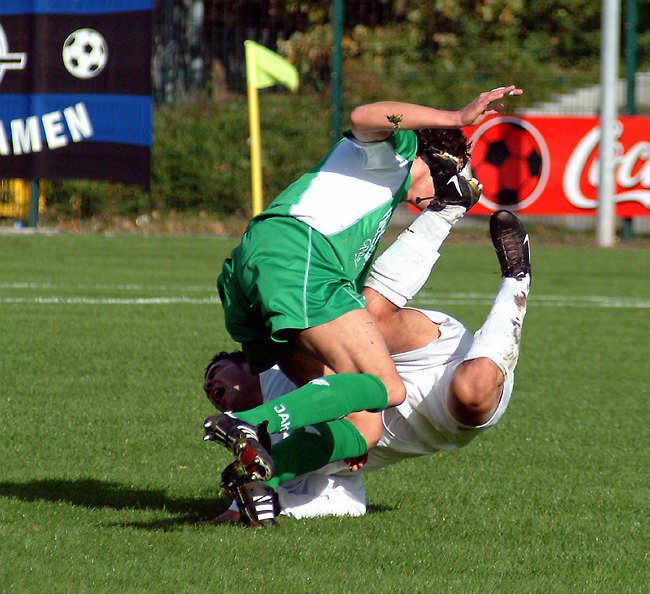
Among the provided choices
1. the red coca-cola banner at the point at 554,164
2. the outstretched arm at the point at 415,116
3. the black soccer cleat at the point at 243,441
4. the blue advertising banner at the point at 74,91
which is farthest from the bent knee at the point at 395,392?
the red coca-cola banner at the point at 554,164

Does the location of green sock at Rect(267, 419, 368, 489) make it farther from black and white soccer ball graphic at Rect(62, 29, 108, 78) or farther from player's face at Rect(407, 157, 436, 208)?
black and white soccer ball graphic at Rect(62, 29, 108, 78)

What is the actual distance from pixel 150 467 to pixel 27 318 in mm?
3965

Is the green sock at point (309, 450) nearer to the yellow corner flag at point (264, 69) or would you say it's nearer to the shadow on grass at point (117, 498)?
the shadow on grass at point (117, 498)

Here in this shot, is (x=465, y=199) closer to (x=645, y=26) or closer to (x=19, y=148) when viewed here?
(x=19, y=148)

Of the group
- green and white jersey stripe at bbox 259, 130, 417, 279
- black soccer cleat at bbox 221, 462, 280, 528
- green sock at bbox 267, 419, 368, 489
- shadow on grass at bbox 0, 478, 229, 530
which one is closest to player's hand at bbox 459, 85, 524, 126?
green and white jersey stripe at bbox 259, 130, 417, 279

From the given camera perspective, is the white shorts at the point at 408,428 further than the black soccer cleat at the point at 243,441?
Yes

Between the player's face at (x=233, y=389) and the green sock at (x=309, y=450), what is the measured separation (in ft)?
1.20

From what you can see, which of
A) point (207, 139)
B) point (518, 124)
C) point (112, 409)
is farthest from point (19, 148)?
point (112, 409)

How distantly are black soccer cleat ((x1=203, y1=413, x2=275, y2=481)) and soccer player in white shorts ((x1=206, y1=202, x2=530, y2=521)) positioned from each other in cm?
52

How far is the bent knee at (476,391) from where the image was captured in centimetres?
404

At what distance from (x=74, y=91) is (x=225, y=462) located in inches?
413

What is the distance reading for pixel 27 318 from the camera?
853cm

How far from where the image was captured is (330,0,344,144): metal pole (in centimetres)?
1611

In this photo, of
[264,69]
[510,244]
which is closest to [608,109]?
Answer: [264,69]
